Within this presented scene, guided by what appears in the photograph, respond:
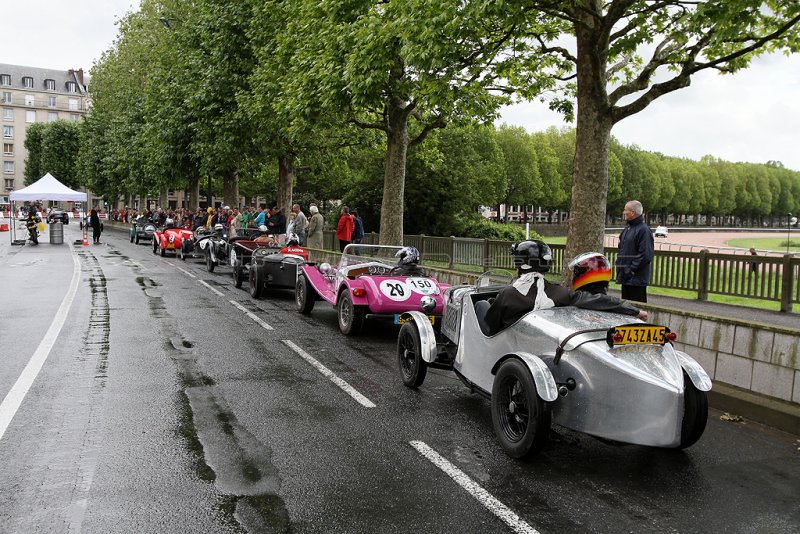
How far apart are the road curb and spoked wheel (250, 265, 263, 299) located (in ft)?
32.9

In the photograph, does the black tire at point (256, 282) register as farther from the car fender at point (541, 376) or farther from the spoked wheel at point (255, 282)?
the car fender at point (541, 376)

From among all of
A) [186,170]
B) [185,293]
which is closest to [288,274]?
[185,293]

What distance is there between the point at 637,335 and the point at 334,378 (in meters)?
3.76

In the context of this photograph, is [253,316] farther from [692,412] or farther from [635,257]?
[692,412]

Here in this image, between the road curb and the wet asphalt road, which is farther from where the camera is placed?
the road curb

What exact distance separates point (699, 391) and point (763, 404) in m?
1.87

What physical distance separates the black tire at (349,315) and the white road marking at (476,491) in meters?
4.86

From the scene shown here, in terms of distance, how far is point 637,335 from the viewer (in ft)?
15.5

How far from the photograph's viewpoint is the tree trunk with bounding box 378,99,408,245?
19.3 m

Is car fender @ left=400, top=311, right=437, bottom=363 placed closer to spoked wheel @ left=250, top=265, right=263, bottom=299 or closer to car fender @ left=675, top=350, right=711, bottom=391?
car fender @ left=675, top=350, right=711, bottom=391

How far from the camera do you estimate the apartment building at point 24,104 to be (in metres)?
121

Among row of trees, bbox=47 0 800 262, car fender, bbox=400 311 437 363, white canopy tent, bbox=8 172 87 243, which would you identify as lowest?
car fender, bbox=400 311 437 363

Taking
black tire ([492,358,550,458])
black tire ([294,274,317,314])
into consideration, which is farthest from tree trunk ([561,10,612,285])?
black tire ([492,358,550,458])

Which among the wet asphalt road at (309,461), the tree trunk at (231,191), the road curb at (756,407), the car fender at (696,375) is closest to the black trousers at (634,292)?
the road curb at (756,407)
